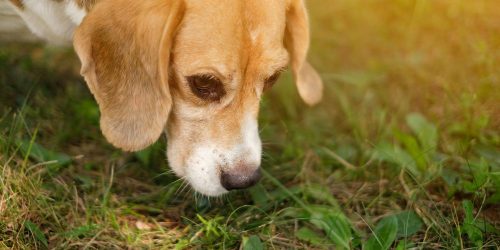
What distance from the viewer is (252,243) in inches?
118

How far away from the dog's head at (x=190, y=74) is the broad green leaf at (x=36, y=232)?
53 cm

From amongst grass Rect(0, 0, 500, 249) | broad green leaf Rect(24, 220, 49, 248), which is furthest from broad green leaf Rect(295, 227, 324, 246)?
broad green leaf Rect(24, 220, 49, 248)

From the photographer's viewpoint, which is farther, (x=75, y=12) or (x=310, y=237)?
(x=75, y=12)

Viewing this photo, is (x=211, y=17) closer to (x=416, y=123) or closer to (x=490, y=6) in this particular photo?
(x=416, y=123)

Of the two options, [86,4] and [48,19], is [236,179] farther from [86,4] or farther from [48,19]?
[48,19]

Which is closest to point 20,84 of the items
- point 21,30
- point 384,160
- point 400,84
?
point 21,30

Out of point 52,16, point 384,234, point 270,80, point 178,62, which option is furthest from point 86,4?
point 384,234

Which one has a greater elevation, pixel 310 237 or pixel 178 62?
pixel 178 62

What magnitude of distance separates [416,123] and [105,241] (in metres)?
2.06

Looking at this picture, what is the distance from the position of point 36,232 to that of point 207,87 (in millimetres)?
1023

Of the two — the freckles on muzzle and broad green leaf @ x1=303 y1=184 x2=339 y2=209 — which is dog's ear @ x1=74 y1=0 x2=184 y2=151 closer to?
the freckles on muzzle

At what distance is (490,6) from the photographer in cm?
486

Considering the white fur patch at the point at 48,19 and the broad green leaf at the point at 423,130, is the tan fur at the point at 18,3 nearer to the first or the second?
the white fur patch at the point at 48,19

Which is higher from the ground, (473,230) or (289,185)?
(473,230)
